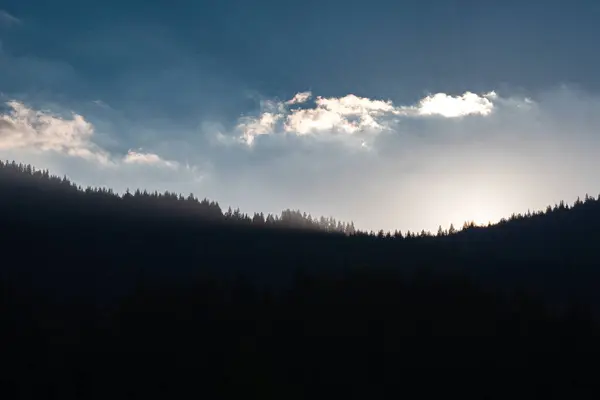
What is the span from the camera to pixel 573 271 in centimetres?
17388

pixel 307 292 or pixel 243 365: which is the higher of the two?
pixel 307 292

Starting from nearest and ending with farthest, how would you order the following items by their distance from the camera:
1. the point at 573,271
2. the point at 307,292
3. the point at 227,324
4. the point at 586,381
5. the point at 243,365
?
the point at 243,365 < the point at 586,381 < the point at 227,324 < the point at 307,292 < the point at 573,271

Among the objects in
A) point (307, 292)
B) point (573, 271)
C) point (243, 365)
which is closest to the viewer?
point (243, 365)

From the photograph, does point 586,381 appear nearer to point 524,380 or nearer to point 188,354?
point 524,380

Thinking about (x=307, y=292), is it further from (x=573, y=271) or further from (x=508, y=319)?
(x=573, y=271)

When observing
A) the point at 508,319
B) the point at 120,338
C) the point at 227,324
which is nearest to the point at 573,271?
the point at 508,319

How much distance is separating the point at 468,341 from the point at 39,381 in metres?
48.0

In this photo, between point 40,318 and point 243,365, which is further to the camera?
point 40,318

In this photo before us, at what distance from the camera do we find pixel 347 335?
72688 mm

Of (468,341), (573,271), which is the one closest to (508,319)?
(468,341)

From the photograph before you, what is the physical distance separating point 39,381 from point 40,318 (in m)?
15.9

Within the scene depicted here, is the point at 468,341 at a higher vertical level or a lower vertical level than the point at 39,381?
higher

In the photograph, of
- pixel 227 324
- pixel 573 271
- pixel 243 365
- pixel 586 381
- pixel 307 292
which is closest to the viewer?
pixel 243 365

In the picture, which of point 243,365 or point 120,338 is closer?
point 243,365
